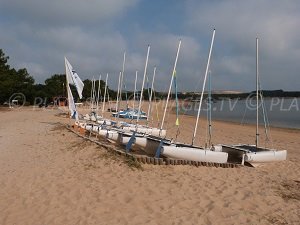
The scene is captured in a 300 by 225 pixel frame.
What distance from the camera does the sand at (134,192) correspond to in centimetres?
738

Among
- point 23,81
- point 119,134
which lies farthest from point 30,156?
point 23,81

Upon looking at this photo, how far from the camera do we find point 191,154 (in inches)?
496

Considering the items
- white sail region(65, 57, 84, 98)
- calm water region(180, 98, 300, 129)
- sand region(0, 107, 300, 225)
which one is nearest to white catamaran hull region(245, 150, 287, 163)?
sand region(0, 107, 300, 225)

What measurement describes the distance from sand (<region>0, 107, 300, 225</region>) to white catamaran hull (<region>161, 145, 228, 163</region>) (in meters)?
Result: 0.61

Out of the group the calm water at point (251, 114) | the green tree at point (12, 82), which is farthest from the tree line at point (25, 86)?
the calm water at point (251, 114)

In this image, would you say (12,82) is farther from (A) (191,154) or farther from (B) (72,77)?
(A) (191,154)

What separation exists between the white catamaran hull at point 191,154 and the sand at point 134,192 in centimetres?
61

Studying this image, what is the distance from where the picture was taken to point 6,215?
743 cm

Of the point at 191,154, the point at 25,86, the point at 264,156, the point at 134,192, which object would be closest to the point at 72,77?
the point at 191,154

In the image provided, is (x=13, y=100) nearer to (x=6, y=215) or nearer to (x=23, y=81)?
(x=23, y=81)

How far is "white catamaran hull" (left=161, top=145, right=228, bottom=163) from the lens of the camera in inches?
493

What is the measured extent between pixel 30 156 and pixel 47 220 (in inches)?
266

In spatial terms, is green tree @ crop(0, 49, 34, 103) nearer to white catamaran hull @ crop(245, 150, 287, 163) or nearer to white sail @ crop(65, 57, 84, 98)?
white sail @ crop(65, 57, 84, 98)

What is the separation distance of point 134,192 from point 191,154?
4190mm
